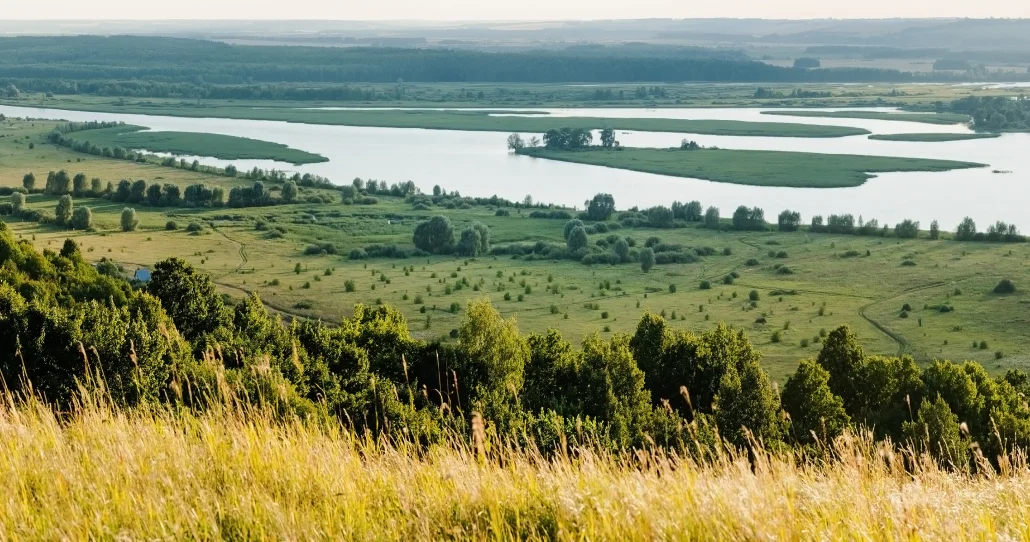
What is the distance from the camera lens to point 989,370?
41156mm

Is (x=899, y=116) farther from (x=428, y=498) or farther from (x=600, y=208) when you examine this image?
(x=428, y=498)

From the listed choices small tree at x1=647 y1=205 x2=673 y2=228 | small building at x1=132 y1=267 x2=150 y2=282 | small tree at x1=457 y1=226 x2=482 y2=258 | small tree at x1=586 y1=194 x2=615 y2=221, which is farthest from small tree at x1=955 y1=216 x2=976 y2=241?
small building at x1=132 y1=267 x2=150 y2=282

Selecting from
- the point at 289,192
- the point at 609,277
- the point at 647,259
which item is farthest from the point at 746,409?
the point at 289,192

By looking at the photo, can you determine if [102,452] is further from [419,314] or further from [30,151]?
[30,151]

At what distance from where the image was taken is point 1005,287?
56.5m

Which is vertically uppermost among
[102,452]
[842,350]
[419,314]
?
[102,452]

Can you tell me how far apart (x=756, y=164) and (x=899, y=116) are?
55507 millimetres

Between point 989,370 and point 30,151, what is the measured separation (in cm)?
9909

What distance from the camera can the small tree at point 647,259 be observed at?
209 feet

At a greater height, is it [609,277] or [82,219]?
[82,219]

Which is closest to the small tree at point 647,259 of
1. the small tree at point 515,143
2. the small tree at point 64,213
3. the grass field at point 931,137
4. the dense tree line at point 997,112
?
the small tree at point 64,213

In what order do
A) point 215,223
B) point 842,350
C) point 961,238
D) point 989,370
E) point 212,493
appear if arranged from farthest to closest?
point 215,223 → point 961,238 → point 989,370 → point 842,350 → point 212,493

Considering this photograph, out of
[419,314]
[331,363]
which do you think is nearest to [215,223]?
[419,314]

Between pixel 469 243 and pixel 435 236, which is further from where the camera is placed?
pixel 435 236
